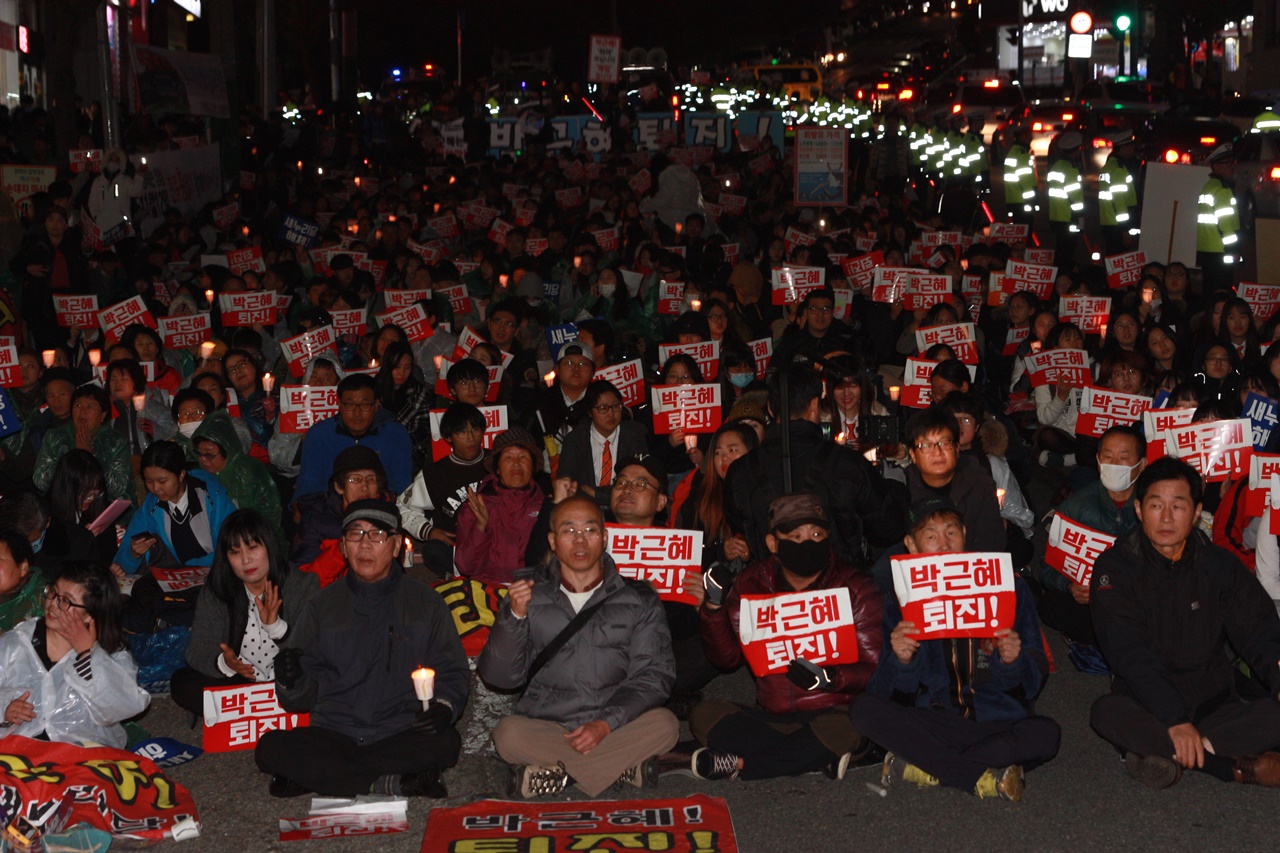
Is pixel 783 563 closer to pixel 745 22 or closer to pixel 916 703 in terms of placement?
pixel 916 703

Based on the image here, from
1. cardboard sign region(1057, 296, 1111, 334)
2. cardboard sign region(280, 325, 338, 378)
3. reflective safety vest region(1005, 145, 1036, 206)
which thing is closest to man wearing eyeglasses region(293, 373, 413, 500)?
cardboard sign region(280, 325, 338, 378)

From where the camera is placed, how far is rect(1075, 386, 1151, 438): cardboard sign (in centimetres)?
921

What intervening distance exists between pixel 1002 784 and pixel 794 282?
7854 mm

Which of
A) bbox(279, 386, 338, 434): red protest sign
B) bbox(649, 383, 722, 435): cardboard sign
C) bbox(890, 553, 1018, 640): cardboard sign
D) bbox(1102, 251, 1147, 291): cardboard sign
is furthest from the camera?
bbox(1102, 251, 1147, 291): cardboard sign

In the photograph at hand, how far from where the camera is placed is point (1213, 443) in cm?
780

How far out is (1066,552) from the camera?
7.29m

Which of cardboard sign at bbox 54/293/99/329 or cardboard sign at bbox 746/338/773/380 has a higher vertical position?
Answer: cardboard sign at bbox 54/293/99/329

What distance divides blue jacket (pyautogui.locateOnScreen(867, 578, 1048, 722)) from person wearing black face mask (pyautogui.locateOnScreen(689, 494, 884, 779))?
0.46 ft

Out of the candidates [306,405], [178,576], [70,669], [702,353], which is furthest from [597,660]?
[702,353]

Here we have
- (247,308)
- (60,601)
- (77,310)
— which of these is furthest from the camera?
(247,308)

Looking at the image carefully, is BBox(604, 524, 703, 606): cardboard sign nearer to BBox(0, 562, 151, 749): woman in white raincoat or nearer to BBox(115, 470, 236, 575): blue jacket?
BBox(0, 562, 151, 749): woman in white raincoat

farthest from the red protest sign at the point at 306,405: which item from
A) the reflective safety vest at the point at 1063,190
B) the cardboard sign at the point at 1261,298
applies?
the reflective safety vest at the point at 1063,190

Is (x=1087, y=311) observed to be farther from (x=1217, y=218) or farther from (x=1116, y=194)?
(x=1116, y=194)

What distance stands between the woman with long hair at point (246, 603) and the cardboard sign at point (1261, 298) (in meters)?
8.11
